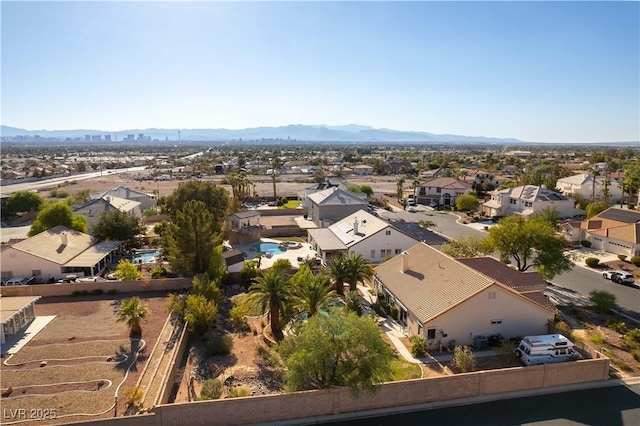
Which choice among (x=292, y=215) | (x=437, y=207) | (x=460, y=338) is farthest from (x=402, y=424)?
(x=437, y=207)

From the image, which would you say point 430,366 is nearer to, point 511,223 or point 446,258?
point 446,258

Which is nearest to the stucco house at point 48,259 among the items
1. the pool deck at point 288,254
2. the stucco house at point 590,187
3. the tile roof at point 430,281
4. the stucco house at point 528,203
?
the pool deck at point 288,254

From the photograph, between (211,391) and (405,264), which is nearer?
(211,391)

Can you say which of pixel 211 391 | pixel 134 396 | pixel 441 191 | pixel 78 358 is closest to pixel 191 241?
pixel 78 358

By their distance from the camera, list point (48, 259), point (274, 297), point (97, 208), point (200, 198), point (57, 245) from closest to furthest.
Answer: point (274, 297) < point (48, 259) < point (57, 245) < point (200, 198) < point (97, 208)

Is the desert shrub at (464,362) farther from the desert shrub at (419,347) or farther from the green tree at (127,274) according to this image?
the green tree at (127,274)

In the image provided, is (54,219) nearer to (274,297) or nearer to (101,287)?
(101,287)
